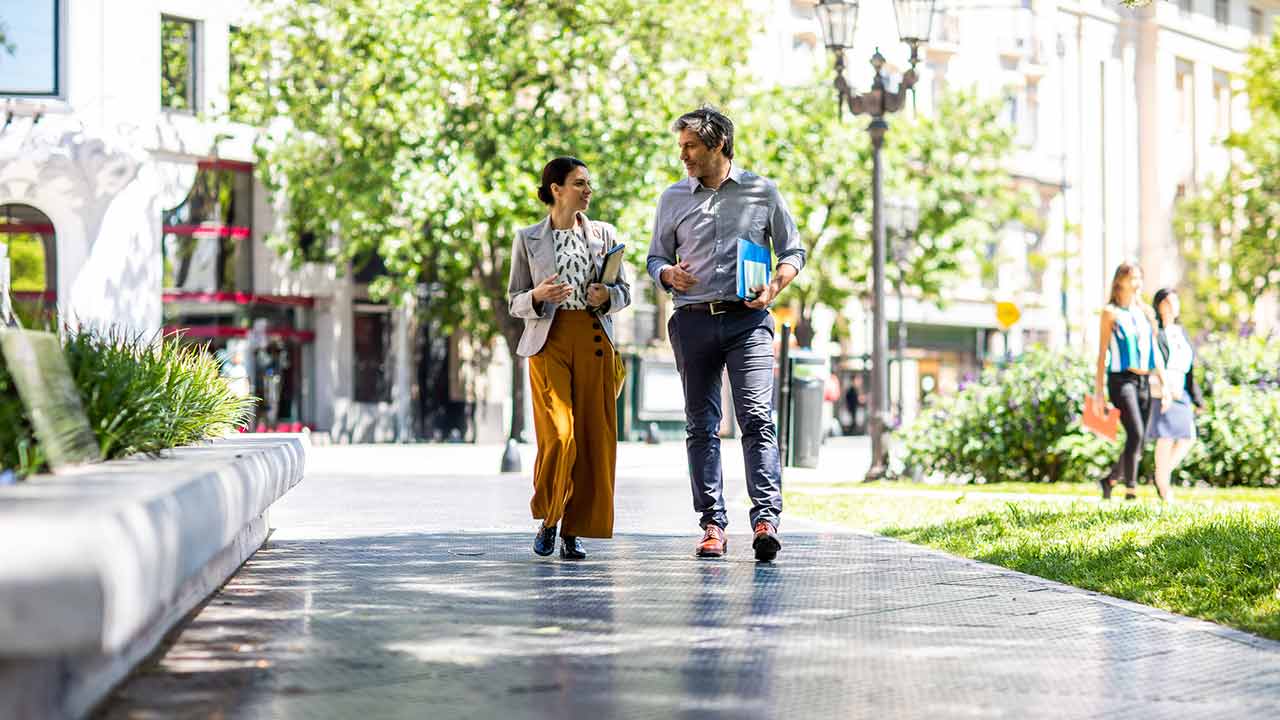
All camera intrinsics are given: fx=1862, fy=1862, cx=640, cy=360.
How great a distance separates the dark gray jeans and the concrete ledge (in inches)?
137

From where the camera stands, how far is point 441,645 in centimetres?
563

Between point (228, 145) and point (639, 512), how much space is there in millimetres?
23140

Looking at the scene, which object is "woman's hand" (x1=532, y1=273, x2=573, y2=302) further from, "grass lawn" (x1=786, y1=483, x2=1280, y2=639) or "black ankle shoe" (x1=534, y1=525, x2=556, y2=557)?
"grass lawn" (x1=786, y1=483, x2=1280, y2=639)

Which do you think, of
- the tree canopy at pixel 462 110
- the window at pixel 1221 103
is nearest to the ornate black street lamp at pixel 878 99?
the tree canopy at pixel 462 110

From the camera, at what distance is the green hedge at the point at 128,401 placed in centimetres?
498

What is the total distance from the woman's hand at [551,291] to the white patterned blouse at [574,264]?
0.44 feet

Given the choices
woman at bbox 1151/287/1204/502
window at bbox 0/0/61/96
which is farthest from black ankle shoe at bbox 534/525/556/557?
window at bbox 0/0/61/96

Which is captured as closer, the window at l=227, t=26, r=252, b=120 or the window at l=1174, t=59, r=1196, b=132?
the window at l=227, t=26, r=252, b=120

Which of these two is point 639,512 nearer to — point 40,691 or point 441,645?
point 441,645

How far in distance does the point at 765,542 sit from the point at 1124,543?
186 centimetres

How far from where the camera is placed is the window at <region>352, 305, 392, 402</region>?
37.2 m

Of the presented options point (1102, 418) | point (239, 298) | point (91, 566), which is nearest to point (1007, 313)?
point (239, 298)

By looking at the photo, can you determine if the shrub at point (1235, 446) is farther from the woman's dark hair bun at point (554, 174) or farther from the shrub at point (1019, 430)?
the woman's dark hair bun at point (554, 174)

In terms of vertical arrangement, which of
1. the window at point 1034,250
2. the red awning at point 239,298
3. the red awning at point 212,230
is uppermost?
the window at point 1034,250
